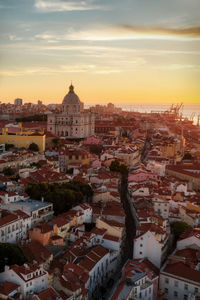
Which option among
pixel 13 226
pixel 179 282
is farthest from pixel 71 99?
pixel 179 282

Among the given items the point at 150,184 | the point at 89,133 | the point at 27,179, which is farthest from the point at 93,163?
the point at 89,133

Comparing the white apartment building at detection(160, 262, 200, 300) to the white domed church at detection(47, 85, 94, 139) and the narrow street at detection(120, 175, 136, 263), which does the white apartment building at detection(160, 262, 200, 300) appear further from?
the white domed church at detection(47, 85, 94, 139)

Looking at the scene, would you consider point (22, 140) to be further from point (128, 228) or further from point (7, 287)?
point (7, 287)

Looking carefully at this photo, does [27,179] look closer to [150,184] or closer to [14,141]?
[150,184]

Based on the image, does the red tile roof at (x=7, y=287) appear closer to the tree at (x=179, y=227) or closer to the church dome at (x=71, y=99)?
the tree at (x=179, y=227)

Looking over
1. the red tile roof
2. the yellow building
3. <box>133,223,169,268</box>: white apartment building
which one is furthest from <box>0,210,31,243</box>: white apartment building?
the yellow building

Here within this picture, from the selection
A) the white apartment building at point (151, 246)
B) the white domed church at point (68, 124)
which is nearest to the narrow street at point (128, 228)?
the white apartment building at point (151, 246)
